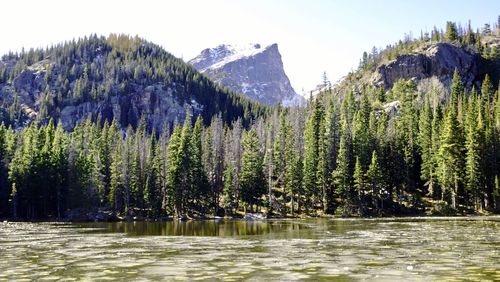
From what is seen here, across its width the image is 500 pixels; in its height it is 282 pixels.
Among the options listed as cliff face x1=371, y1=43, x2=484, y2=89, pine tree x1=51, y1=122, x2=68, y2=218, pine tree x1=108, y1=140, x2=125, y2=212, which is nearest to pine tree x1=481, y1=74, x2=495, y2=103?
cliff face x1=371, y1=43, x2=484, y2=89

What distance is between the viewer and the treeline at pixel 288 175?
95938mm

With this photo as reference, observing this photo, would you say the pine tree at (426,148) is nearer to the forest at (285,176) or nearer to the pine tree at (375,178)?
the forest at (285,176)

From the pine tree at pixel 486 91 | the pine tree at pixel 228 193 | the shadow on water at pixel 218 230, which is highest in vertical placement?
the pine tree at pixel 486 91

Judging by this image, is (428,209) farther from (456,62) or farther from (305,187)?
(456,62)

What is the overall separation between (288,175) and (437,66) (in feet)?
391

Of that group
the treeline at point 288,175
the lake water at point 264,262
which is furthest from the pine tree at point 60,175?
the lake water at point 264,262

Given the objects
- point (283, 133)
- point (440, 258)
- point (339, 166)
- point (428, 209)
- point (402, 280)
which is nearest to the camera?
point (402, 280)

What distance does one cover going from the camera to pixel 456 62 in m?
195

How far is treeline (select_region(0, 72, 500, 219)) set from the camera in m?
95.9

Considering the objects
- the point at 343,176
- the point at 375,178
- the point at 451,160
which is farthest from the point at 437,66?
the point at 343,176

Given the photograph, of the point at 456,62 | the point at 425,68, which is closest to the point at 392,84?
the point at 425,68

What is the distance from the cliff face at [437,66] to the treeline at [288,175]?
81.4 metres

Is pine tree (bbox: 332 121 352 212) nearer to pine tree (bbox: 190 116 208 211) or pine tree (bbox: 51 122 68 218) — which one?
pine tree (bbox: 190 116 208 211)

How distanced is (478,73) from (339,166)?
4755 inches
